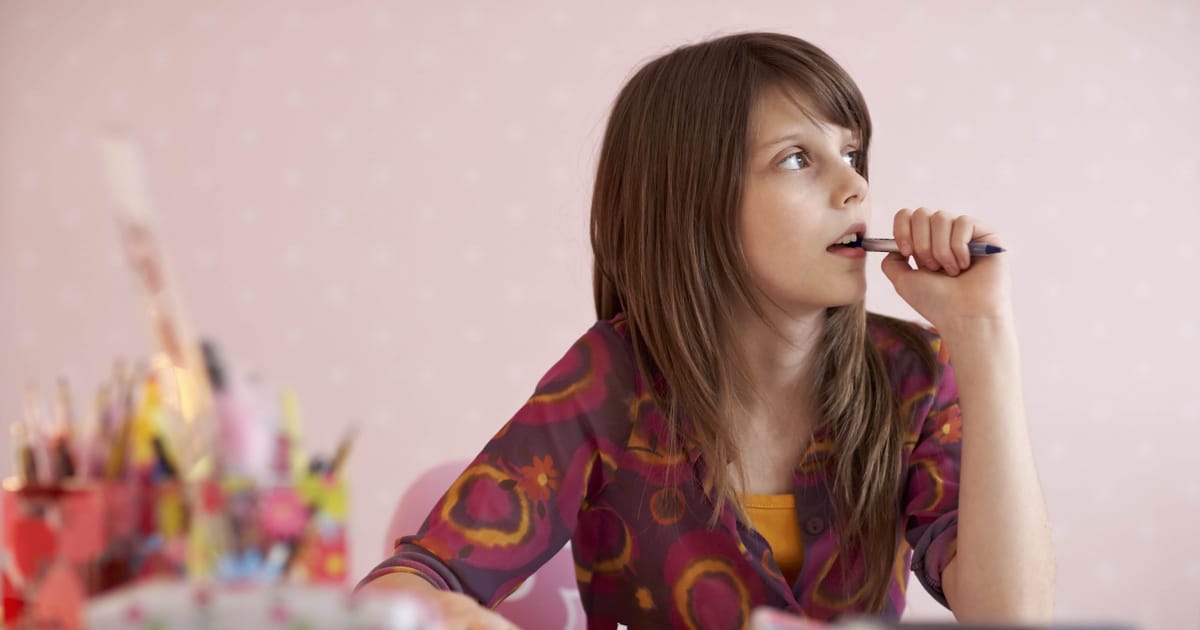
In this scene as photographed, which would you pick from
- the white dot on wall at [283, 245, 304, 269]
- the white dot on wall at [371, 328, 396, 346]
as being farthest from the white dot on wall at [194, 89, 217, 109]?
the white dot on wall at [371, 328, 396, 346]

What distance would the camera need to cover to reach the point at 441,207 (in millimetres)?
2572

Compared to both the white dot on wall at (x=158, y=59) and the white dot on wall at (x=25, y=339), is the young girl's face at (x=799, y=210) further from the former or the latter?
the white dot on wall at (x=25, y=339)

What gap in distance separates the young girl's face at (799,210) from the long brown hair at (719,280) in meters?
0.02

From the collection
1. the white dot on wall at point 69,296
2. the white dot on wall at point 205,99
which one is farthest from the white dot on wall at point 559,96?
the white dot on wall at point 69,296

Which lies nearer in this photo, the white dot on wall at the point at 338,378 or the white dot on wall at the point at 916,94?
the white dot on wall at the point at 338,378

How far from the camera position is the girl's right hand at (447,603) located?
2.48 feet

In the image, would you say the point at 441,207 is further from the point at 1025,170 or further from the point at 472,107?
the point at 1025,170

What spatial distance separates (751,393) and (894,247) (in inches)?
8.4

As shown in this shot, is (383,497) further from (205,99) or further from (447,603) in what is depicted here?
(447,603)

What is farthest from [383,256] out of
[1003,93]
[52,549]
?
[52,549]

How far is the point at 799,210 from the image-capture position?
114 cm

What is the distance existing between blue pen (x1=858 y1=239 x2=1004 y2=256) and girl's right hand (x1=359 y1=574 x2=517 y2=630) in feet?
1.67

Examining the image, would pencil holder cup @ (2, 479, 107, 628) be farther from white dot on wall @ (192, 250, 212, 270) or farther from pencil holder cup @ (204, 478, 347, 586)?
white dot on wall @ (192, 250, 212, 270)

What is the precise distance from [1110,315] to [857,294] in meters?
1.81
